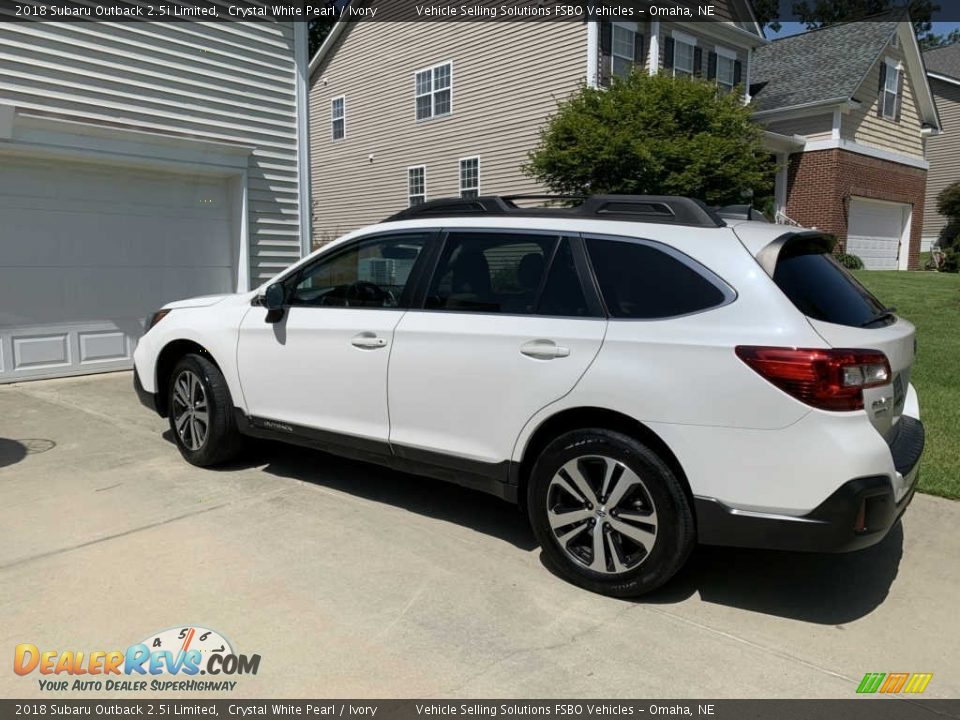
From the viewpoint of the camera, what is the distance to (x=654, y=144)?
495 inches

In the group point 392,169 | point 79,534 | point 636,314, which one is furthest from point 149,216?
point 392,169

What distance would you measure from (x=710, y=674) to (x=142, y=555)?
8.99 ft

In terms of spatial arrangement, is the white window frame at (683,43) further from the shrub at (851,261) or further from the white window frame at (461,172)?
the shrub at (851,261)

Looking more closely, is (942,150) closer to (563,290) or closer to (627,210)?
(627,210)

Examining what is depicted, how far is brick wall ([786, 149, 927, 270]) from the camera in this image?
767 inches

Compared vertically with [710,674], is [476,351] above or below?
above

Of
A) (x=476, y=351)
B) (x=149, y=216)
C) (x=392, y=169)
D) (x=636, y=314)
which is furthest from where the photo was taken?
(x=392, y=169)

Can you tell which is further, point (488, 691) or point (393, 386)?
point (393, 386)

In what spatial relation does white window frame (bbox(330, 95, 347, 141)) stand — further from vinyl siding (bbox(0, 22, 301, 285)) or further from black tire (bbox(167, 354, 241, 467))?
black tire (bbox(167, 354, 241, 467))

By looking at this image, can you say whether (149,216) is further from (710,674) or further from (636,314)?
(710,674)

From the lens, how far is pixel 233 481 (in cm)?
504

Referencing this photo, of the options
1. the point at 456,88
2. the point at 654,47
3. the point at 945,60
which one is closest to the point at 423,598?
the point at 654,47

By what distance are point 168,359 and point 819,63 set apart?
2155 cm

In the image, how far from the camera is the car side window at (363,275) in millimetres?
4320
